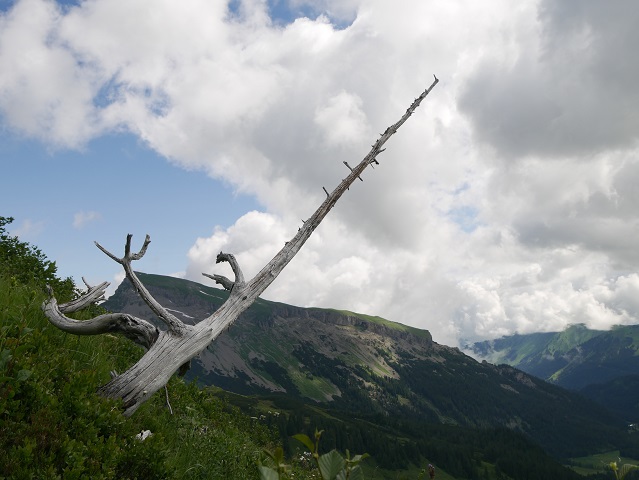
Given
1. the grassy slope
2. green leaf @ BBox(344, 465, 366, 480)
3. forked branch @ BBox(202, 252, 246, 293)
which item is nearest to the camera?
green leaf @ BBox(344, 465, 366, 480)

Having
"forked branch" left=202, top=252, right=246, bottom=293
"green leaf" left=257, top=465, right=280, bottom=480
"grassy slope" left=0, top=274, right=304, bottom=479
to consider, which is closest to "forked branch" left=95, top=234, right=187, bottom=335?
"grassy slope" left=0, top=274, right=304, bottom=479

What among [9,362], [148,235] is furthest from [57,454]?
[148,235]

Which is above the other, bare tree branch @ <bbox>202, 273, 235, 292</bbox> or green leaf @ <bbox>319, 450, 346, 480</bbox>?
bare tree branch @ <bbox>202, 273, 235, 292</bbox>

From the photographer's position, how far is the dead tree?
8.28 m

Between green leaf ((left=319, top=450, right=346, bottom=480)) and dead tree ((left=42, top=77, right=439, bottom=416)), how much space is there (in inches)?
265

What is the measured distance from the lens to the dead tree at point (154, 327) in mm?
8281

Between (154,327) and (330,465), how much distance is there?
824 cm

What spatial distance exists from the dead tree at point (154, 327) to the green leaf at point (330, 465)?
22.1 ft

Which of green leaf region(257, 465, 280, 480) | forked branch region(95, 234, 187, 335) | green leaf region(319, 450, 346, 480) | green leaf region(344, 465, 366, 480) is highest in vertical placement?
forked branch region(95, 234, 187, 335)

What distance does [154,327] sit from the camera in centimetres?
962

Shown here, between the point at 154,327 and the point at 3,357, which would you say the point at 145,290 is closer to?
the point at 154,327

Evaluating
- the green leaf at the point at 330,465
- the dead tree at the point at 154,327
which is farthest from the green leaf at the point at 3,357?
the green leaf at the point at 330,465

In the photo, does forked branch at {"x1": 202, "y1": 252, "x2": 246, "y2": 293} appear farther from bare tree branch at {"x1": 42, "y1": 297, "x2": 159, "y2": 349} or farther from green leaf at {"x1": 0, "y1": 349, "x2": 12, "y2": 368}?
green leaf at {"x1": 0, "y1": 349, "x2": 12, "y2": 368}

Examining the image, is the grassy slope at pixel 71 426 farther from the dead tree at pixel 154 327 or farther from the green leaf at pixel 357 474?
the green leaf at pixel 357 474
